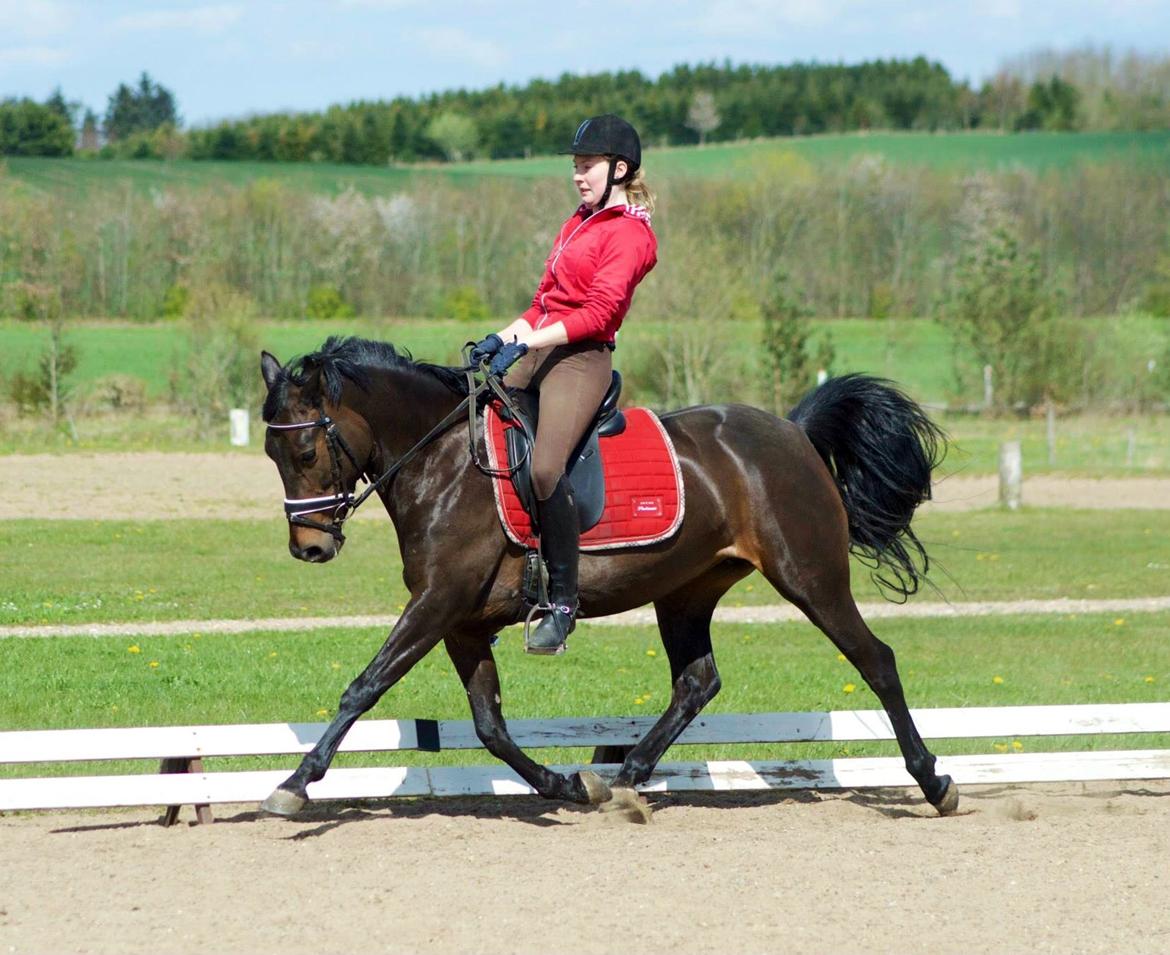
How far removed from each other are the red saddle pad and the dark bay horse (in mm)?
76

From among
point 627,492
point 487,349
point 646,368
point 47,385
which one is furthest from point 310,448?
point 646,368

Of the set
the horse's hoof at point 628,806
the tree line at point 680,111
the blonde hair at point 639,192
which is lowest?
the horse's hoof at point 628,806

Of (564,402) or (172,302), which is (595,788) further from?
(172,302)

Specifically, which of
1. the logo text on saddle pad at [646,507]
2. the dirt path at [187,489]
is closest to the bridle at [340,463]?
the logo text on saddle pad at [646,507]

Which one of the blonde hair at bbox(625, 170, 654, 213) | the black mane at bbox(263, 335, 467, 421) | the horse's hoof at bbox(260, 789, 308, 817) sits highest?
the blonde hair at bbox(625, 170, 654, 213)

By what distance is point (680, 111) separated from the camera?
115562mm

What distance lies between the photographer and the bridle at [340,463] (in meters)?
6.33

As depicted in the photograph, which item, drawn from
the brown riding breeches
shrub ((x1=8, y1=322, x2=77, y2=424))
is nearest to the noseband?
the brown riding breeches

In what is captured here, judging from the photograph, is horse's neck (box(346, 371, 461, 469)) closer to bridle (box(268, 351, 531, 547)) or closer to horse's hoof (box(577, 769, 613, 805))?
bridle (box(268, 351, 531, 547))

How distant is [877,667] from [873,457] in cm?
112

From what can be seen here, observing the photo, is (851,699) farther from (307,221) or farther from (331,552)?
(307,221)

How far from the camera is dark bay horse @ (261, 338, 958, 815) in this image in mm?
6391

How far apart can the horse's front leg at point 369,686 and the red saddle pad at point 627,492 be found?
52cm

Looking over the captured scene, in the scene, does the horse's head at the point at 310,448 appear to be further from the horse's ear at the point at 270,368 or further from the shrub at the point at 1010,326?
the shrub at the point at 1010,326
